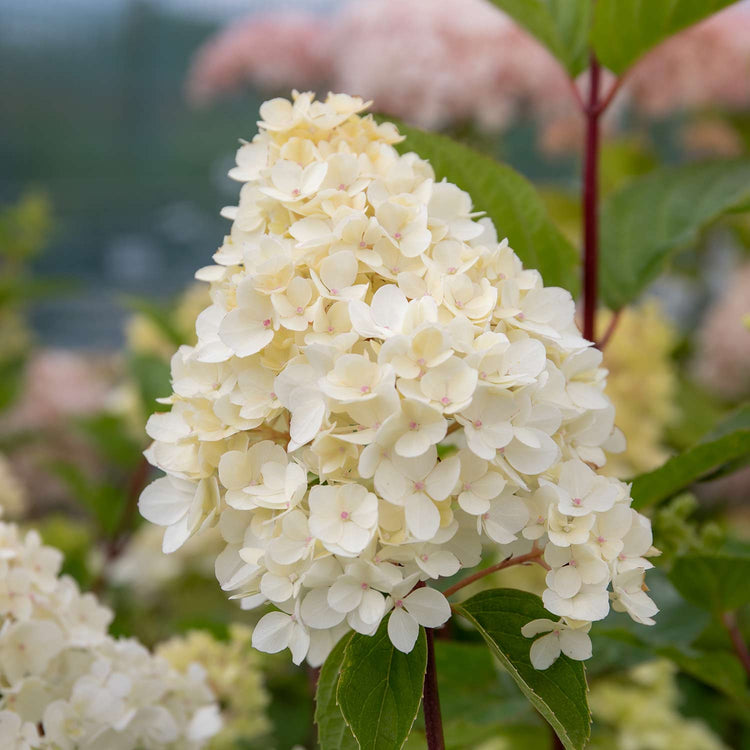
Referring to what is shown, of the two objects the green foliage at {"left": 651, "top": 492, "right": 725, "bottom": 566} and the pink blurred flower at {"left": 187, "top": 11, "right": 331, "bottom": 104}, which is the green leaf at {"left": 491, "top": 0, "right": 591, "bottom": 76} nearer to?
the green foliage at {"left": 651, "top": 492, "right": 725, "bottom": 566}

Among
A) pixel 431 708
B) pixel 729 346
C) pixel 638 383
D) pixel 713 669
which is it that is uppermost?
pixel 431 708

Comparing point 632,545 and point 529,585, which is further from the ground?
point 632,545

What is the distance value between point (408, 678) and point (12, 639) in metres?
0.18

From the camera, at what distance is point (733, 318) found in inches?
47.4

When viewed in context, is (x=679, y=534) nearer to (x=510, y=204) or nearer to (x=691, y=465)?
(x=691, y=465)

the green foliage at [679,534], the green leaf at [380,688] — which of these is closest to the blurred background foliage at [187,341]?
the green foliage at [679,534]

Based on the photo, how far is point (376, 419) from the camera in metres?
0.27

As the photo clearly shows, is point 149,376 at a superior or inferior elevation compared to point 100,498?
superior

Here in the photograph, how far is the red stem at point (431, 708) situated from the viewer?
A: 0.31m

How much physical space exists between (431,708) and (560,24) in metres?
0.39

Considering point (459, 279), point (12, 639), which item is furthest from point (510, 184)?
point (12, 639)

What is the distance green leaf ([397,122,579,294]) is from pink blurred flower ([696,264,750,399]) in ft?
2.57

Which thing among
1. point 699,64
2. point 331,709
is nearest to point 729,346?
point 699,64

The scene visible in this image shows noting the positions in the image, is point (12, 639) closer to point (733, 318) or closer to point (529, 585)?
point (529, 585)
